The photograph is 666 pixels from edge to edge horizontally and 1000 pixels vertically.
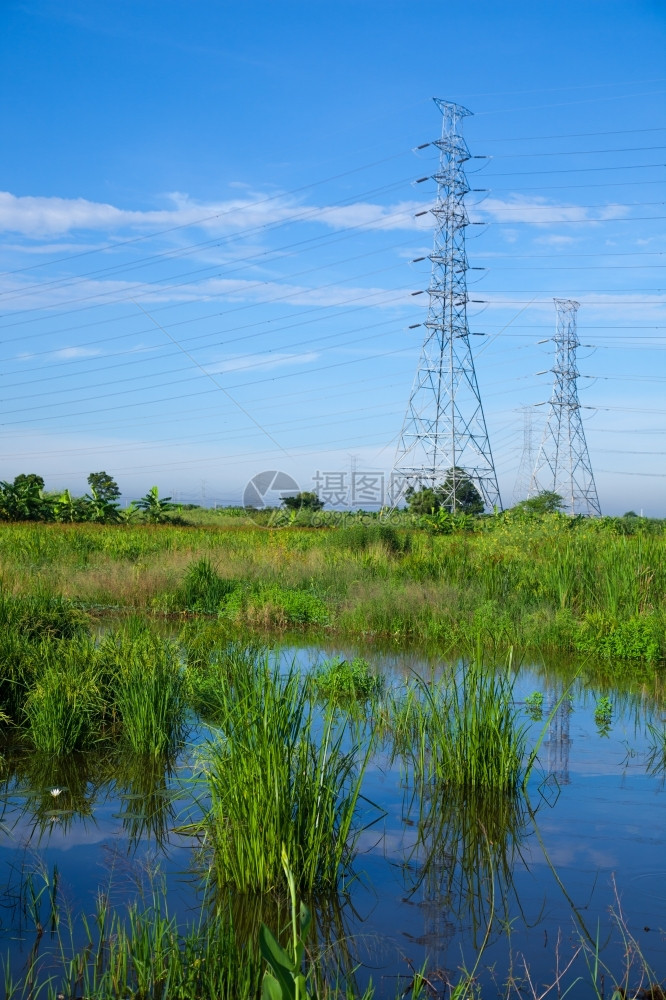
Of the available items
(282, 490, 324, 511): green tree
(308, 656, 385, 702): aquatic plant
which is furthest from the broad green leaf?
(282, 490, 324, 511): green tree

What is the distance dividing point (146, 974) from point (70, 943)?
728 millimetres

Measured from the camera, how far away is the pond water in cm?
394

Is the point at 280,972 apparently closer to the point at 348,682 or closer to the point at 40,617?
the point at 348,682

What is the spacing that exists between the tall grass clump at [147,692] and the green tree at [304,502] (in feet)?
116

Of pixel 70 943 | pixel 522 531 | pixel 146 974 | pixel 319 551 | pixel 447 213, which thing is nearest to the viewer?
pixel 146 974

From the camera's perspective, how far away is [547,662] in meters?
10.6

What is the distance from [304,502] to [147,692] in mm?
38858

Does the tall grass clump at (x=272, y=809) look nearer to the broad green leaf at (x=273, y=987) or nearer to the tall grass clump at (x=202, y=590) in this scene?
the broad green leaf at (x=273, y=987)

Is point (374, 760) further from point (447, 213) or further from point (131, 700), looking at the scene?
point (447, 213)

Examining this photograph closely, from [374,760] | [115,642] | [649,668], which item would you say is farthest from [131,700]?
[649,668]

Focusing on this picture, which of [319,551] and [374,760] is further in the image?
[319,551]

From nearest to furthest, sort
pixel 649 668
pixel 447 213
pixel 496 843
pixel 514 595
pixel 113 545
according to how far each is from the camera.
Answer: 1. pixel 496 843
2. pixel 649 668
3. pixel 514 595
4. pixel 113 545
5. pixel 447 213

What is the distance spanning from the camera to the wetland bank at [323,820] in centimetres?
372

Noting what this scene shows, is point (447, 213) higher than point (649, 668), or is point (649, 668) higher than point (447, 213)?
point (447, 213)
